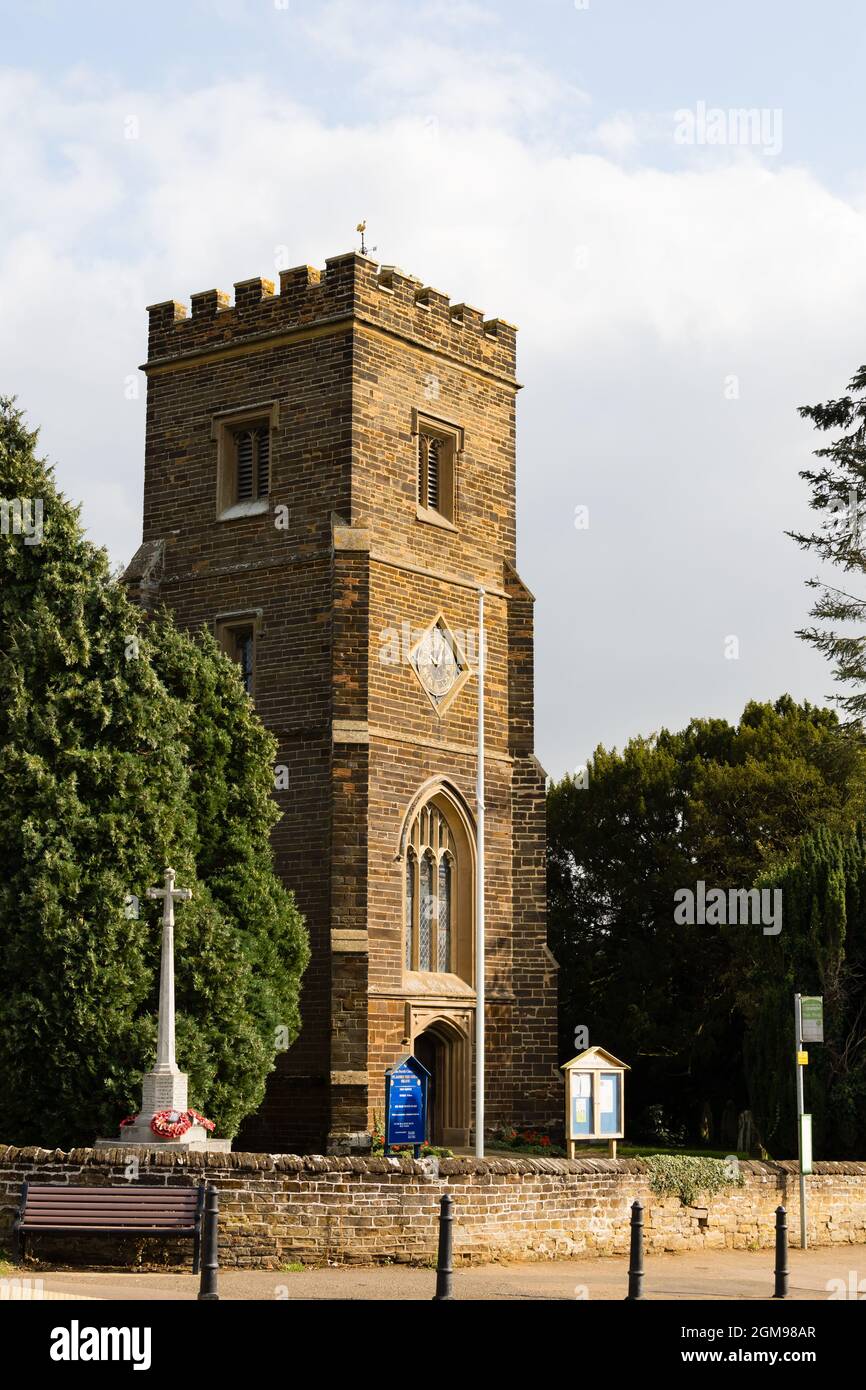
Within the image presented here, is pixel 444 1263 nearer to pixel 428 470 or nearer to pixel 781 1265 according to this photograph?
pixel 781 1265

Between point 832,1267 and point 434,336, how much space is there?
724 inches

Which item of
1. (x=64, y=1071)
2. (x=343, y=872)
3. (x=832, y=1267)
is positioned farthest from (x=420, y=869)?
(x=832, y=1267)

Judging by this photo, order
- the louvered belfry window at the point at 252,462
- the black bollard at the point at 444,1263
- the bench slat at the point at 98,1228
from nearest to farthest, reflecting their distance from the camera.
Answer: the black bollard at the point at 444,1263 → the bench slat at the point at 98,1228 → the louvered belfry window at the point at 252,462

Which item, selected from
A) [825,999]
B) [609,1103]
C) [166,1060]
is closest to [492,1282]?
[166,1060]

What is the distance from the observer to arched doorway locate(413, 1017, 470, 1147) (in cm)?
2955

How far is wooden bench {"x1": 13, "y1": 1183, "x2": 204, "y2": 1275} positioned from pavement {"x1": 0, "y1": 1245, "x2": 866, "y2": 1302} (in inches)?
14.7

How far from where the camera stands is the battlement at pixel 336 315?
30203 millimetres

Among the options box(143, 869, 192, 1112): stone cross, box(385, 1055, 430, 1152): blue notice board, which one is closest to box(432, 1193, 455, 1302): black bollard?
box(143, 869, 192, 1112): stone cross

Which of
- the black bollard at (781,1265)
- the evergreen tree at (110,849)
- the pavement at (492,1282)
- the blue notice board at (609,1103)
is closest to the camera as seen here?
the pavement at (492,1282)

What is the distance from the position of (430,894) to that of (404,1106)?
17.8ft

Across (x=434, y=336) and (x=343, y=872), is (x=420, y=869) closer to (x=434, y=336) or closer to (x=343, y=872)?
(x=343, y=872)

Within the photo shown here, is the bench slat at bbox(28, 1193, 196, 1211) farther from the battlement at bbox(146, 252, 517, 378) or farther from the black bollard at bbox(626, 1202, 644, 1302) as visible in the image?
the battlement at bbox(146, 252, 517, 378)

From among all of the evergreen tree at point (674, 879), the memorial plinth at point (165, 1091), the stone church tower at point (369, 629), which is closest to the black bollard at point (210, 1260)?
the memorial plinth at point (165, 1091)

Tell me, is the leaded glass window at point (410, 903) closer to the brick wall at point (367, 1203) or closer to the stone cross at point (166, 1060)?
the stone cross at point (166, 1060)
